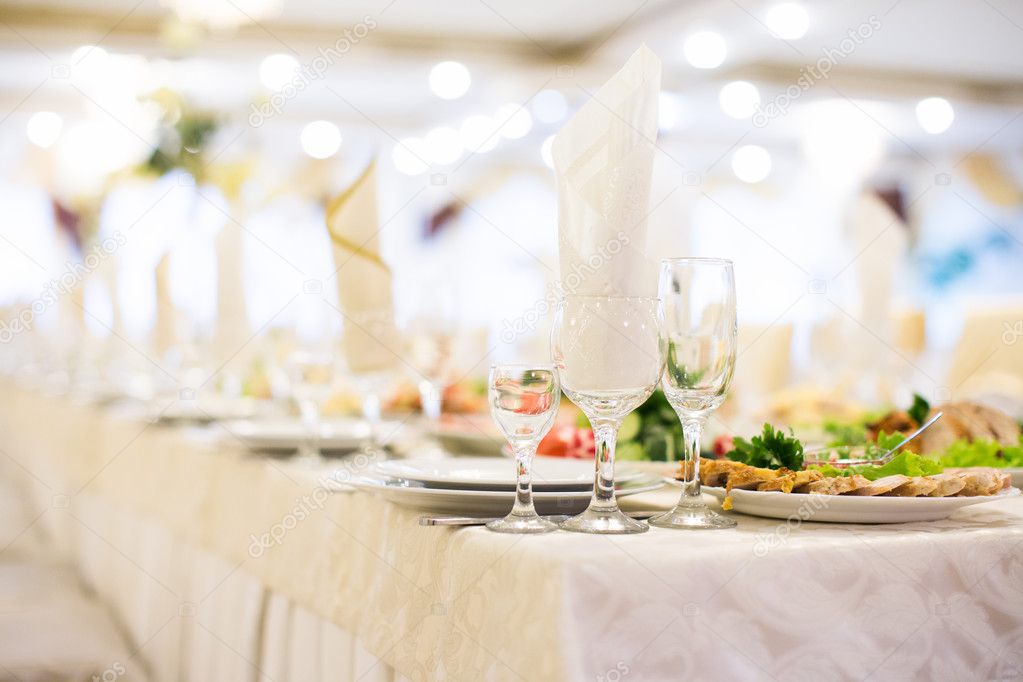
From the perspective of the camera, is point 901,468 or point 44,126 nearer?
point 901,468

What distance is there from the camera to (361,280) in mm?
1930

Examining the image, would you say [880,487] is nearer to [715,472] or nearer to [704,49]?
[715,472]

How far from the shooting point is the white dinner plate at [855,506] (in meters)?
0.98

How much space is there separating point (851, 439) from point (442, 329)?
882 millimetres

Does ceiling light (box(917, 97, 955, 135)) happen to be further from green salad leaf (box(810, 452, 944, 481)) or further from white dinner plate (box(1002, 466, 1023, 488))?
green salad leaf (box(810, 452, 944, 481))

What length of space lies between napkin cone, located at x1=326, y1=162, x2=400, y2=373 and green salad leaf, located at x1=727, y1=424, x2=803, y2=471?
94 centimetres

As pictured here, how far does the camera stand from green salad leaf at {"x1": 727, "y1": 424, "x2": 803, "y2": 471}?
3.72 ft

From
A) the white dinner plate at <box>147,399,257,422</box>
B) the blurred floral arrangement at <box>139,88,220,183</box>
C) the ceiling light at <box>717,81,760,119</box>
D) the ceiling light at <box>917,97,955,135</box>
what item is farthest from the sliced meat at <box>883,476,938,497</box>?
the ceiling light at <box>917,97,955,135</box>

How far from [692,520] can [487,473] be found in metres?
0.29

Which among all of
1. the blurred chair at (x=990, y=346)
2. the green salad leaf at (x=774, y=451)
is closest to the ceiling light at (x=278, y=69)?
the blurred chair at (x=990, y=346)

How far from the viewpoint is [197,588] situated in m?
1.93

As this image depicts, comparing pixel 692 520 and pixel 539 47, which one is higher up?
pixel 539 47

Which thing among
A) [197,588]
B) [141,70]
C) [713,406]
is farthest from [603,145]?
[141,70]

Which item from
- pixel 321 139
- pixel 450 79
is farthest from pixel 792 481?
pixel 321 139
